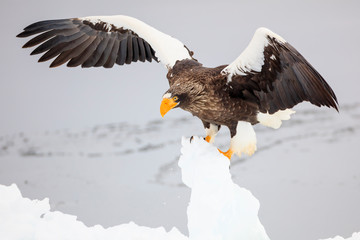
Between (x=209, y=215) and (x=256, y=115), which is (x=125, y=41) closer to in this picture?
(x=256, y=115)

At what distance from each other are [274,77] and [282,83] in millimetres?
79

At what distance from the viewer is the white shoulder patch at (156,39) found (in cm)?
478

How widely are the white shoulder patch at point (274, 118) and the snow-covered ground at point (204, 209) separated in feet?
1.72

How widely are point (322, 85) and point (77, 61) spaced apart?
2365mm

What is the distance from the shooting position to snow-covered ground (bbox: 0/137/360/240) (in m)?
4.27

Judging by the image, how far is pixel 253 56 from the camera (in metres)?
4.13

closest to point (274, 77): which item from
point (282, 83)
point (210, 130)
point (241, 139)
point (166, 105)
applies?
point (282, 83)

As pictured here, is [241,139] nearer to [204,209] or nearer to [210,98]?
[210,98]

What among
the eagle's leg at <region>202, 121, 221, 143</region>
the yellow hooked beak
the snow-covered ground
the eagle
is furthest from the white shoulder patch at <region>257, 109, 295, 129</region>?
the yellow hooked beak

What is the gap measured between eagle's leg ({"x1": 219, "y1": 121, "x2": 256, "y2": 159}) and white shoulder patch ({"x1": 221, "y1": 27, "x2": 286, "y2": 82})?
0.46 metres

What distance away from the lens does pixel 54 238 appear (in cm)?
434

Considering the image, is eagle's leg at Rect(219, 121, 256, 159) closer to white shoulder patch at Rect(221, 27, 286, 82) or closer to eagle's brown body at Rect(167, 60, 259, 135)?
eagle's brown body at Rect(167, 60, 259, 135)

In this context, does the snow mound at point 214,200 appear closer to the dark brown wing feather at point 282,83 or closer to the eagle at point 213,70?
the eagle at point 213,70

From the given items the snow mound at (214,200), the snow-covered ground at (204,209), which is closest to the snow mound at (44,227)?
the snow-covered ground at (204,209)
